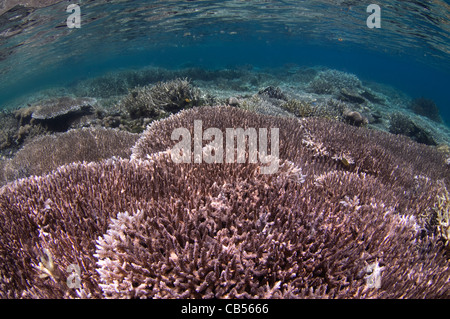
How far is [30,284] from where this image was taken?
2.13 meters

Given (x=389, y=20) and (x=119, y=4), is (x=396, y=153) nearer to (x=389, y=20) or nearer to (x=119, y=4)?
(x=119, y=4)

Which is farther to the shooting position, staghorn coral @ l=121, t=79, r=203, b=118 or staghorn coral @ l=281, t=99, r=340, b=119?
staghorn coral @ l=281, t=99, r=340, b=119

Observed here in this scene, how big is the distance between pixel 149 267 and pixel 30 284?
3.88ft

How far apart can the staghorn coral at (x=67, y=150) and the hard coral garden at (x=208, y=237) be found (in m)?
3.28

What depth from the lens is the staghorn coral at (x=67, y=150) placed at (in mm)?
6594

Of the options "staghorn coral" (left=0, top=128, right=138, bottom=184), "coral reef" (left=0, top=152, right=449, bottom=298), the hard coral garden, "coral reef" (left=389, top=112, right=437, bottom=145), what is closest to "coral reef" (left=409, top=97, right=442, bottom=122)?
"coral reef" (left=389, top=112, right=437, bottom=145)

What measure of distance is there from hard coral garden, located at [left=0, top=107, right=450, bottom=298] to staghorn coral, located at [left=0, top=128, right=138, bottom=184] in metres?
3.28

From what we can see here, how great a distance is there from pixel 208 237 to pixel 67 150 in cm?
677

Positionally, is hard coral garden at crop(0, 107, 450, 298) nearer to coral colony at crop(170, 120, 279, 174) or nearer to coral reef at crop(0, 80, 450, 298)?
coral reef at crop(0, 80, 450, 298)

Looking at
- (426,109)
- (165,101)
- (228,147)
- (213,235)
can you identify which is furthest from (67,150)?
(426,109)

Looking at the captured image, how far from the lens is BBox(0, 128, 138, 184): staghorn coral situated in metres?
6.59

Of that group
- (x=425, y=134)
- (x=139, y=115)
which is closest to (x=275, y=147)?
(x=139, y=115)

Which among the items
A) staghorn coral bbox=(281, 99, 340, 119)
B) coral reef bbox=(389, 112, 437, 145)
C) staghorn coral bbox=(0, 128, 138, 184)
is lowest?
coral reef bbox=(389, 112, 437, 145)

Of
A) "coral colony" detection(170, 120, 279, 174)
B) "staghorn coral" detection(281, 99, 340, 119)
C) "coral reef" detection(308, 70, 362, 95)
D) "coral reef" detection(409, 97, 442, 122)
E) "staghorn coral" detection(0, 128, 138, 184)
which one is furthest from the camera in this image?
"coral reef" detection(409, 97, 442, 122)
